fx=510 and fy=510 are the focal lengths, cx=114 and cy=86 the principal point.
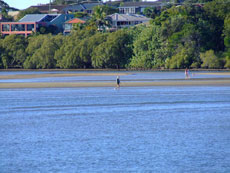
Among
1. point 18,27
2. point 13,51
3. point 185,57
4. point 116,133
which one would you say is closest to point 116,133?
point 116,133

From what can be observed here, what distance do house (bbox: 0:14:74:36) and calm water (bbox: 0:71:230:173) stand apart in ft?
292

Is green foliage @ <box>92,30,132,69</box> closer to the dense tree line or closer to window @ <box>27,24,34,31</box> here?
the dense tree line

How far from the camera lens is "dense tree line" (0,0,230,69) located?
3895 inches

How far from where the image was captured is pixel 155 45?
10388 cm

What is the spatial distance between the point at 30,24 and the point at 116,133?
114 m

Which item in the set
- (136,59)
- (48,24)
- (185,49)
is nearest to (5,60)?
(48,24)

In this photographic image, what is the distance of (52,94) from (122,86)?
1172cm

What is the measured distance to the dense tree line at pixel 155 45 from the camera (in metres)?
98.9

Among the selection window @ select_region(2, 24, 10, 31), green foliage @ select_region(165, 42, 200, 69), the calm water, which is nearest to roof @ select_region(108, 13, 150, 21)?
window @ select_region(2, 24, 10, 31)

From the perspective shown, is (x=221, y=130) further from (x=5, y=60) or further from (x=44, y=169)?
(x=5, y=60)

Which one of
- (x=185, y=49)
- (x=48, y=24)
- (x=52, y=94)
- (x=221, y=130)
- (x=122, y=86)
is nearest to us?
(x=221, y=130)

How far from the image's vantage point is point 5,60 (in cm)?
12312

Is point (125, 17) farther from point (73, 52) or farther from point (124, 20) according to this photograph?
point (73, 52)

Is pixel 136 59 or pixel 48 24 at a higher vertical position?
pixel 48 24
